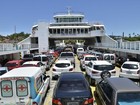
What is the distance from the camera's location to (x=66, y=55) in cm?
2797

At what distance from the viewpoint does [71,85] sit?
9.73 m

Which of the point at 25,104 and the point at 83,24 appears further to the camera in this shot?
the point at 83,24

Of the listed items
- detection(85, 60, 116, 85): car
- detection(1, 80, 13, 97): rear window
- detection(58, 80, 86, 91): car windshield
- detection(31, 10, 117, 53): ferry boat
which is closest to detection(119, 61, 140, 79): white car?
detection(85, 60, 116, 85): car

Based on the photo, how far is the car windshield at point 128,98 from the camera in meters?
7.83

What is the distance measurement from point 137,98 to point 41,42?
1842 inches

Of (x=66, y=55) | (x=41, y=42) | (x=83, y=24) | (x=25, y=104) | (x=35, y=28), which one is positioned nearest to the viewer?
(x=25, y=104)

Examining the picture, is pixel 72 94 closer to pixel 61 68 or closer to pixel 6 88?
pixel 6 88

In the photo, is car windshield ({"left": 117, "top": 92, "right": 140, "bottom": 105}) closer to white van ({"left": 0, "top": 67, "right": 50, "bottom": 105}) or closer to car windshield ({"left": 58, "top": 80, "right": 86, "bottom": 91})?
car windshield ({"left": 58, "top": 80, "right": 86, "bottom": 91})

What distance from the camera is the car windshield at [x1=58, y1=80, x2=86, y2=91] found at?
9475 millimetres

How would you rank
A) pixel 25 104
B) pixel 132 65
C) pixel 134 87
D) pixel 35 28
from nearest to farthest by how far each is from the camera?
pixel 134 87
pixel 25 104
pixel 132 65
pixel 35 28

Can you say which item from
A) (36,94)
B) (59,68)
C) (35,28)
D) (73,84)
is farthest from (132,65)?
(35,28)

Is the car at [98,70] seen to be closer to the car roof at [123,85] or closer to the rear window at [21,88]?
the car roof at [123,85]

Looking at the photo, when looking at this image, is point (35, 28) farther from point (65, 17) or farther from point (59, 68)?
point (59, 68)

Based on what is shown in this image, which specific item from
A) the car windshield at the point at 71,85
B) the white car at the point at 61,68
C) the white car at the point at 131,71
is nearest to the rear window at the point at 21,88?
the car windshield at the point at 71,85
